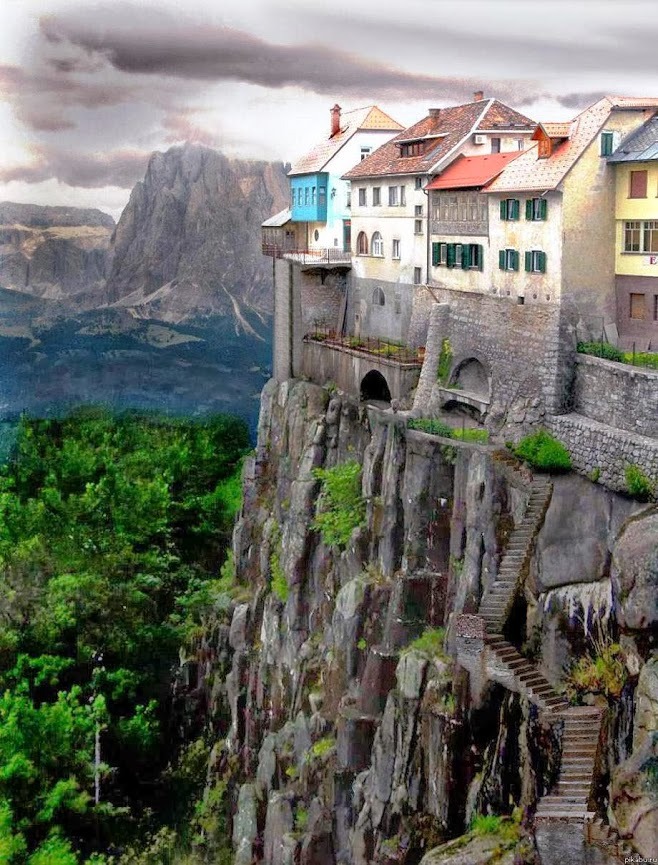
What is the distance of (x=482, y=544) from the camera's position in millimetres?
25000

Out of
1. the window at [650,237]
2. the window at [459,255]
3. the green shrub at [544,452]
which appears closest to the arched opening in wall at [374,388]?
the window at [459,255]

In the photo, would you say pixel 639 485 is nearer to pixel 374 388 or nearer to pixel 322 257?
pixel 374 388

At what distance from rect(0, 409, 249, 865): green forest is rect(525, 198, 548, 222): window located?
55.5 feet

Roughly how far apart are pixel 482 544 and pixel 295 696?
8559 millimetres

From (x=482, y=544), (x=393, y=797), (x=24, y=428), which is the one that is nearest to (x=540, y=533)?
(x=482, y=544)

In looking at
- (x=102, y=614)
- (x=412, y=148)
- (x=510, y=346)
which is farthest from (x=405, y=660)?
(x=102, y=614)

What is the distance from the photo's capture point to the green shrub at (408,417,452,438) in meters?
27.6

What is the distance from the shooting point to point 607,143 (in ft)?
86.1

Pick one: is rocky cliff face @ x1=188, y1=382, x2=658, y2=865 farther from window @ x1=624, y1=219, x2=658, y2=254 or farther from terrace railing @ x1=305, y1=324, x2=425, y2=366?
window @ x1=624, y1=219, x2=658, y2=254

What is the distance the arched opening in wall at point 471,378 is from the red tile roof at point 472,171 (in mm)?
4154

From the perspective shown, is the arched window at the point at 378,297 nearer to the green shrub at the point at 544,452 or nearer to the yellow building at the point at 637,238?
the yellow building at the point at 637,238

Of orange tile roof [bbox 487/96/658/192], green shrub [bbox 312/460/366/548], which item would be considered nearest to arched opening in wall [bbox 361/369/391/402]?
green shrub [bbox 312/460/366/548]

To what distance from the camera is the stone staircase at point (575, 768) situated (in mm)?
19672

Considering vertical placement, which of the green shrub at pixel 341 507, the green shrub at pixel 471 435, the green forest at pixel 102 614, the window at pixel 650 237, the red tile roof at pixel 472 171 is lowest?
the green forest at pixel 102 614
